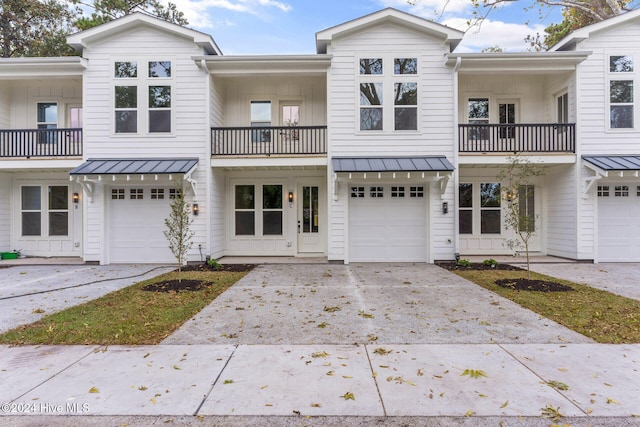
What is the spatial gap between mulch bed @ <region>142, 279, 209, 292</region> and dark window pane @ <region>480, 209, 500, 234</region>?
30.7 ft

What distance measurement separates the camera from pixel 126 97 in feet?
33.6

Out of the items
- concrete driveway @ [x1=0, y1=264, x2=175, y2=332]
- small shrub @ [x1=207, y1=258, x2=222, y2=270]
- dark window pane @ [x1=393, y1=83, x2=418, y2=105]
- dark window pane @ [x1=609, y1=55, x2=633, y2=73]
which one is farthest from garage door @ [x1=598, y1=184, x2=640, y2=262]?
concrete driveway @ [x1=0, y1=264, x2=175, y2=332]

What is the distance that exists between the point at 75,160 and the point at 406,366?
11.5 meters

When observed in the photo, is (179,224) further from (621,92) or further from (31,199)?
(621,92)

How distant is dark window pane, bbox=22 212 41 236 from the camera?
11570 millimetres

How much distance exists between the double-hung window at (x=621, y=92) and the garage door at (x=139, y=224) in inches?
556

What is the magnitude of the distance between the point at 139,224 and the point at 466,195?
1106 cm

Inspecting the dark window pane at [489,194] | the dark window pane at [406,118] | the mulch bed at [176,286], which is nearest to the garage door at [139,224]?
the mulch bed at [176,286]

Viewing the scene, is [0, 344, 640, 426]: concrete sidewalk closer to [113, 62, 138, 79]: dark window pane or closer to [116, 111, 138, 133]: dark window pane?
[116, 111, 138, 133]: dark window pane

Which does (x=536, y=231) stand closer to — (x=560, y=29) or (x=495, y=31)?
(x=495, y=31)

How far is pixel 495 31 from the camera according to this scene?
59.5 ft

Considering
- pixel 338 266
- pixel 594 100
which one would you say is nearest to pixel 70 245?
pixel 338 266

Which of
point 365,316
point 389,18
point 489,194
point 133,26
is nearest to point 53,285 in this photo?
point 365,316

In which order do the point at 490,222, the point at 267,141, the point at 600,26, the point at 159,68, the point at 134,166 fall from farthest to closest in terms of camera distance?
the point at 490,222 → the point at 267,141 → the point at 159,68 → the point at 600,26 → the point at 134,166
